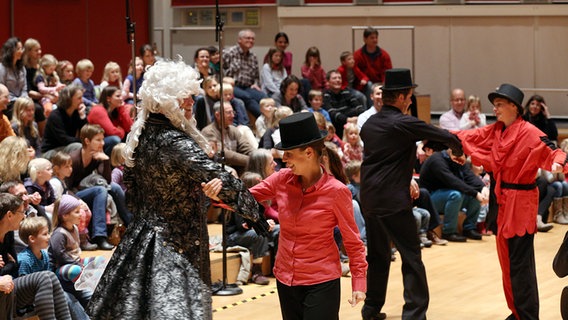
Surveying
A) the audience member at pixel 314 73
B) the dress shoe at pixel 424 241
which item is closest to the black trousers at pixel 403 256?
the dress shoe at pixel 424 241

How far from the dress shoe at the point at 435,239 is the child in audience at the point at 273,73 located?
3307 millimetres

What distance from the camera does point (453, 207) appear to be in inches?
411

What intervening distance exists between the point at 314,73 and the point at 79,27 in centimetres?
407

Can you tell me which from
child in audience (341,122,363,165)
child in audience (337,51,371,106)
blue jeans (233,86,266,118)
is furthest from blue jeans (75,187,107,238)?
child in audience (337,51,371,106)

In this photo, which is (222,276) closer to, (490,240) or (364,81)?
(490,240)

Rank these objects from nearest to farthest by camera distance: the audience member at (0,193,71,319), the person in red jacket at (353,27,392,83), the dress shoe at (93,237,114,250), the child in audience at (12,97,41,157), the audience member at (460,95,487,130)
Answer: the audience member at (0,193,71,319) < the dress shoe at (93,237,114,250) < the child in audience at (12,97,41,157) < the audience member at (460,95,487,130) < the person in red jacket at (353,27,392,83)

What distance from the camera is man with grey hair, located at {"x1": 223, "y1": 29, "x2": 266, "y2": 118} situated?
1233 centimetres

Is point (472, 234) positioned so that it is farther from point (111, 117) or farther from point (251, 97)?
point (111, 117)

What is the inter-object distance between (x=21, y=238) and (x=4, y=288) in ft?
2.12

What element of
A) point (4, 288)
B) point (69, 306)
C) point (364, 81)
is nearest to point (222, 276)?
point (69, 306)

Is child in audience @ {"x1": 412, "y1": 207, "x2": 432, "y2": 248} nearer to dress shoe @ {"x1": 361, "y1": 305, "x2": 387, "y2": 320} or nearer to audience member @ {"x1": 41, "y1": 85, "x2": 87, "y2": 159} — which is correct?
dress shoe @ {"x1": 361, "y1": 305, "x2": 387, "y2": 320}

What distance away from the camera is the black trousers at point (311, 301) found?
15.3 feet

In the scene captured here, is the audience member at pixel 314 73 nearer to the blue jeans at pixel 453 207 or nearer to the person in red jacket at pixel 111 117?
the blue jeans at pixel 453 207

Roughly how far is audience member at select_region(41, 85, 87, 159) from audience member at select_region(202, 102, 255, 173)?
Result: 4.03 ft
